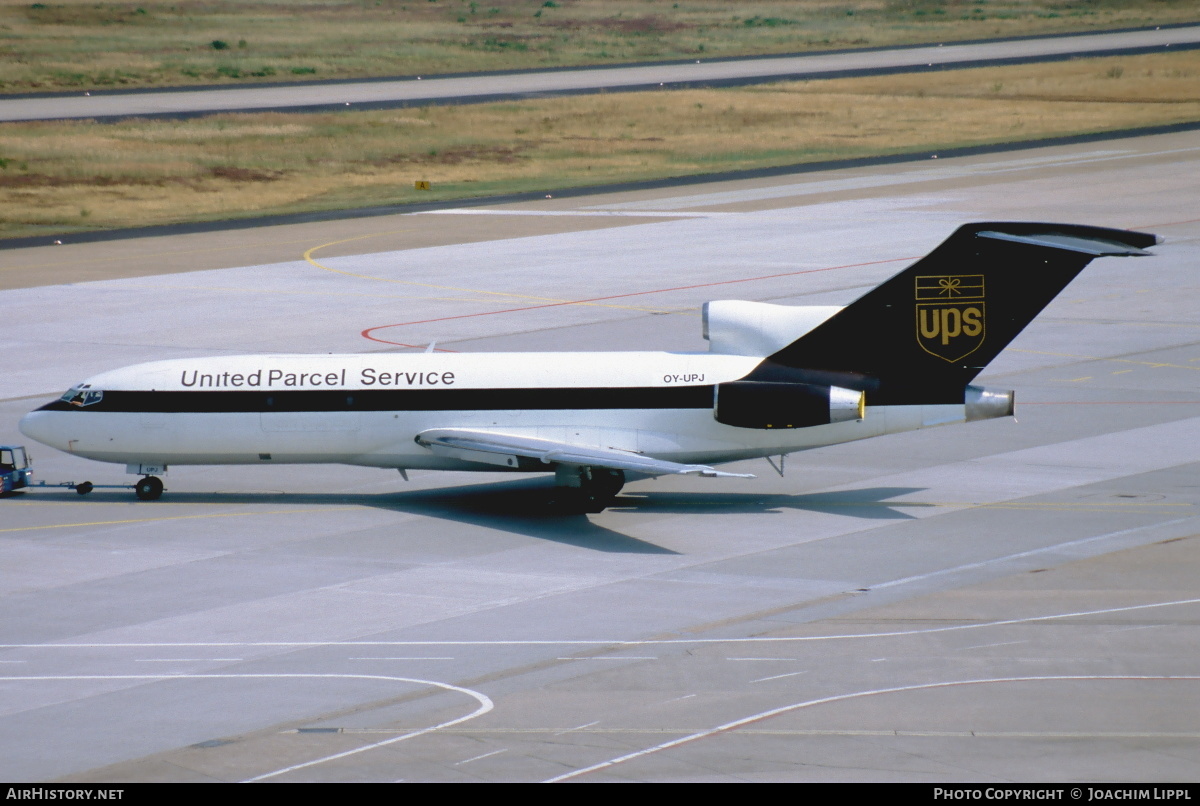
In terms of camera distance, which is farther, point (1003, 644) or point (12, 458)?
point (12, 458)

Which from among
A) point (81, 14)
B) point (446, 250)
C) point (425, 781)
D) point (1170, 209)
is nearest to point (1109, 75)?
point (1170, 209)

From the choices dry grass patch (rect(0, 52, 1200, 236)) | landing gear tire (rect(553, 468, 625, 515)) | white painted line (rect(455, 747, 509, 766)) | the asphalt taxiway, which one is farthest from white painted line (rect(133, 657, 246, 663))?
dry grass patch (rect(0, 52, 1200, 236))

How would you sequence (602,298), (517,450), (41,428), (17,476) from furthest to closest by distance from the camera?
(602,298)
(17,476)
(41,428)
(517,450)

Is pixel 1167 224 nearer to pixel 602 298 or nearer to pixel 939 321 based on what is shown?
pixel 602 298

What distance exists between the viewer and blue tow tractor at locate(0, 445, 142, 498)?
3834 cm

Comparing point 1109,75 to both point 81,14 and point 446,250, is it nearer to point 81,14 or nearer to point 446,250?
point 446,250

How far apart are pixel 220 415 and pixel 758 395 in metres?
12.3

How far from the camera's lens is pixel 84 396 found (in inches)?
1496

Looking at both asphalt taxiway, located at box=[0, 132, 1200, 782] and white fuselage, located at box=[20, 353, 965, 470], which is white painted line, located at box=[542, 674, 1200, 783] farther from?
white fuselage, located at box=[20, 353, 965, 470]

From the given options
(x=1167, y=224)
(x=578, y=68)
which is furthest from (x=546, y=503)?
(x=578, y=68)

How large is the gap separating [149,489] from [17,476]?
334 cm

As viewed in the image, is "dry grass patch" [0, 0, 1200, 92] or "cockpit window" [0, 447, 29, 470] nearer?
"cockpit window" [0, 447, 29, 470]

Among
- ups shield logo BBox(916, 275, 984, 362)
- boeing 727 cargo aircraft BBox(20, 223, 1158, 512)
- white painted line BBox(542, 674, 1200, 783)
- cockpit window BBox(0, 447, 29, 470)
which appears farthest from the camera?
cockpit window BBox(0, 447, 29, 470)

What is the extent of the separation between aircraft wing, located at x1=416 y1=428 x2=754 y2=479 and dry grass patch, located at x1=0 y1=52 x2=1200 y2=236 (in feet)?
174
